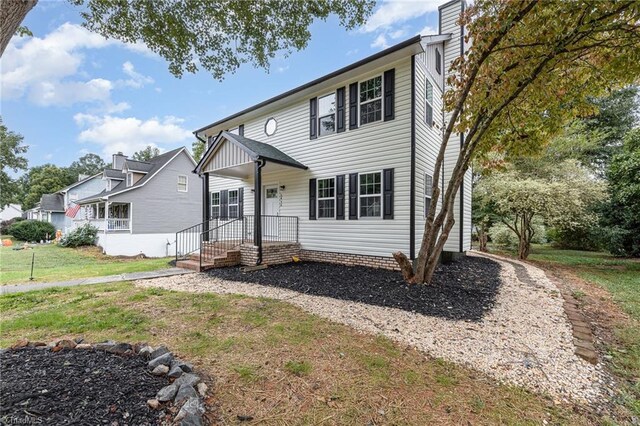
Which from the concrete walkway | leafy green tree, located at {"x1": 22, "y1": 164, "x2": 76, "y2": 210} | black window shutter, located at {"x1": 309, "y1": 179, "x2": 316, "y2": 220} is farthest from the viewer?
leafy green tree, located at {"x1": 22, "y1": 164, "x2": 76, "y2": 210}

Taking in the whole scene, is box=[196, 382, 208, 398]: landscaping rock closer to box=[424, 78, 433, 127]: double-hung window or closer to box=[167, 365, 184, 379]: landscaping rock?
box=[167, 365, 184, 379]: landscaping rock

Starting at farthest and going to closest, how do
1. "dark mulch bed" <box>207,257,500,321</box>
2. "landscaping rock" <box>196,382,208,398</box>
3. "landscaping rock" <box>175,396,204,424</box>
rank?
"dark mulch bed" <box>207,257,500,321</box> < "landscaping rock" <box>196,382,208,398</box> < "landscaping rock" <box>175,396,204,424</box>

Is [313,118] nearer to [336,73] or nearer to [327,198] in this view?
[336,73]

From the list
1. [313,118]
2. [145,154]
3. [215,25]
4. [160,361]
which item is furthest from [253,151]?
[145,154]

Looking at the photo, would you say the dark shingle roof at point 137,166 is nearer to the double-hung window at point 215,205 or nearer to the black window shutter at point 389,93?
the double-hung window at point 215,205

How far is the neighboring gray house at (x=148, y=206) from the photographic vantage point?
16.8 meters

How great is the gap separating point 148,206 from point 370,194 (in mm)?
16127

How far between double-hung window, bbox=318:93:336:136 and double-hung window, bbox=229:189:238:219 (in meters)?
5.27

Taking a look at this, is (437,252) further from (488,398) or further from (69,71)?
(69,71)

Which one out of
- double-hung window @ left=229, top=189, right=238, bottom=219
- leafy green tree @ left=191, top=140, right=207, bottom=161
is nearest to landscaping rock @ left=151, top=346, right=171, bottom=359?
double-hung window @ left=229, top=189, right=238, bottom=219

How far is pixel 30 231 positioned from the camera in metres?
23.8

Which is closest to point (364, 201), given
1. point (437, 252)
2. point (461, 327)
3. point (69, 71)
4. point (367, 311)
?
point (437, 252)

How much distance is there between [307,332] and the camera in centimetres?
387

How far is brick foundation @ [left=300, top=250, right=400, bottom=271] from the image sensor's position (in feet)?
26.7
